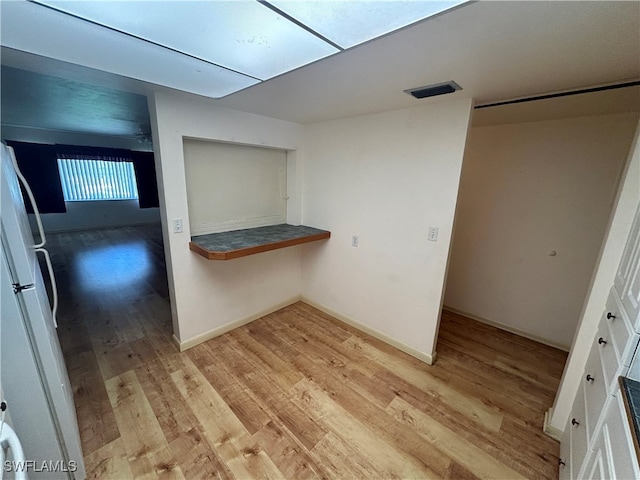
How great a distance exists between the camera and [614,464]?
0.82 metres

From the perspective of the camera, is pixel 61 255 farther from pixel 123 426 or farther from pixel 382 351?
pixel 382 351

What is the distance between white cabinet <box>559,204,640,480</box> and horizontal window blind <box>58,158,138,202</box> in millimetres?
9620

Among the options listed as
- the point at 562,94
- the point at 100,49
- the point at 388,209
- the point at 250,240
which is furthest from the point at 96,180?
the point at 562,94

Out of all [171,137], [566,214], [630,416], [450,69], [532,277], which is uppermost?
[450,69]

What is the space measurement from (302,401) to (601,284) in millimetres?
2060

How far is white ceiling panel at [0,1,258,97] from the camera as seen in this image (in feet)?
2.77

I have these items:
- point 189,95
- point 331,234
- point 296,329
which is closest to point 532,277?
point 331,234

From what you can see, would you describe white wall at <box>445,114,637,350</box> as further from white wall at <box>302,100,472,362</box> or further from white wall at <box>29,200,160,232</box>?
white wall at <box>29,200,160,232</box>

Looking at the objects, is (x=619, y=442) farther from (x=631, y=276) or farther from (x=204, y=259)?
(x=204, y=259)

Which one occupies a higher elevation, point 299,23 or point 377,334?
point 299,23

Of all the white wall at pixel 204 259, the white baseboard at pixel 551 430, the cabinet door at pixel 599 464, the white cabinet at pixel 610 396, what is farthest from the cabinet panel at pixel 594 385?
the white wall at pixel 204 259

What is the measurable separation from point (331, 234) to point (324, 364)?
1370 millimetres

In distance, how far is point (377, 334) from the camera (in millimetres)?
2678

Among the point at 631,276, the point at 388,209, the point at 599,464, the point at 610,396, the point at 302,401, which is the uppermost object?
the point at 388,209
